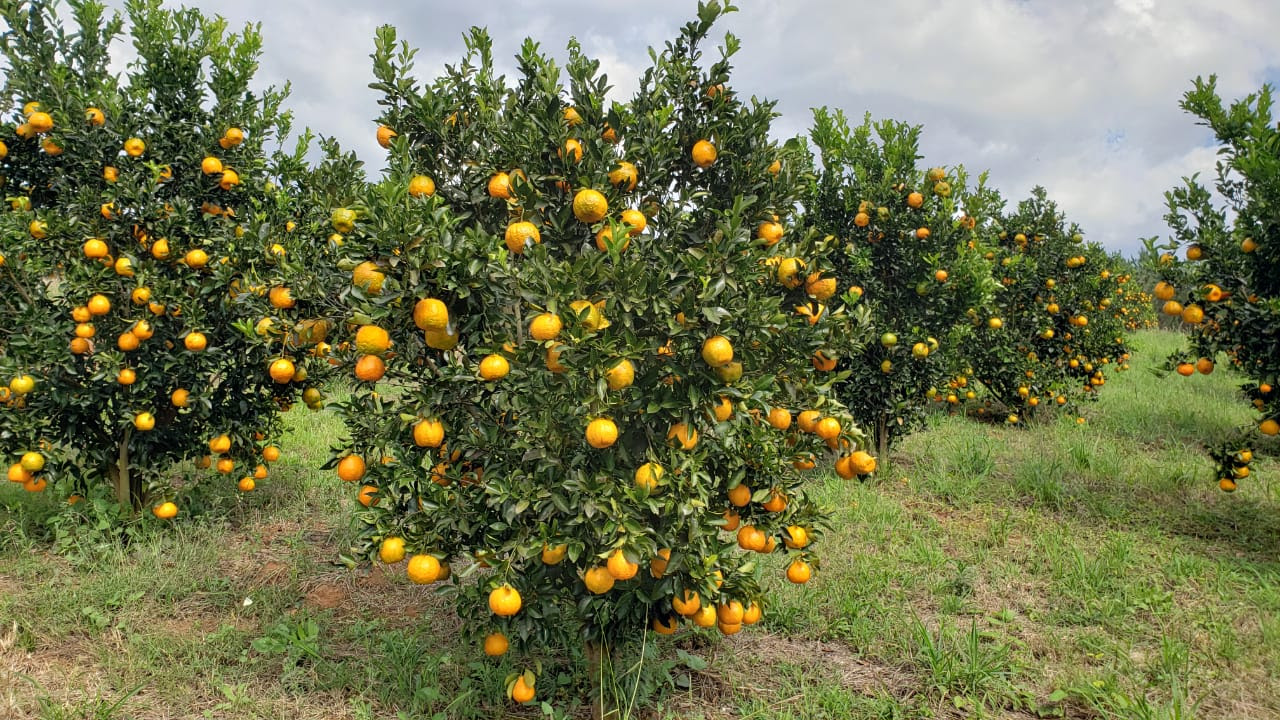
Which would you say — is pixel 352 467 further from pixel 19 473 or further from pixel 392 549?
pixel 19 473

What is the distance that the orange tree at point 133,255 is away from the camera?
4449mm

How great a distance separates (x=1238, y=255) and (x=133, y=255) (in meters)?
7.03

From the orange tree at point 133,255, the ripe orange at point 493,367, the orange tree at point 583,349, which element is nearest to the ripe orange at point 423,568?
the orange tree at point 583,349

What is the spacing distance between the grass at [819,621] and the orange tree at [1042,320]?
8.86 ft

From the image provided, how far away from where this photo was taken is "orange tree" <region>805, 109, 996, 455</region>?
6.39m

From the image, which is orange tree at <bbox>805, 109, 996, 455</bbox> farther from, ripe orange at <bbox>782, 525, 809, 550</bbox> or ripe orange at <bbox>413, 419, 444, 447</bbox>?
ripe orange at <bbox>413, 419, 444, 447</bbox>

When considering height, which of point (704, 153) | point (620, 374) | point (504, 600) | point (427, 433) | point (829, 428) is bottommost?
point (504, 600)

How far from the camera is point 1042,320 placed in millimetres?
8648

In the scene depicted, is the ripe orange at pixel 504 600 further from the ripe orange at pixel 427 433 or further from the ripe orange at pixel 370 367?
the ripe orange at pixel 370 367

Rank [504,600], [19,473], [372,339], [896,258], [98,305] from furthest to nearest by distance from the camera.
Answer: [896,258] < [19,473] < [98,305] < [372,339] < [504,600]

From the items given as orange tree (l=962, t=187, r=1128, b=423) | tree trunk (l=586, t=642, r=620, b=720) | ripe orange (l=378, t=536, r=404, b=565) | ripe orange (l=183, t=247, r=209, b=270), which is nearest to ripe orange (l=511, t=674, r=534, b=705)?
tree trunk (l=586, t=642, r=620, b=720)

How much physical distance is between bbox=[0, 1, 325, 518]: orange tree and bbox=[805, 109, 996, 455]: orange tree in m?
4.69

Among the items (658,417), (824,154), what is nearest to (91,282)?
(658,417)

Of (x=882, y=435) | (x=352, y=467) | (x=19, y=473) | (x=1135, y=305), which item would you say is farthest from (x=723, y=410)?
(x=1135, y=305)
